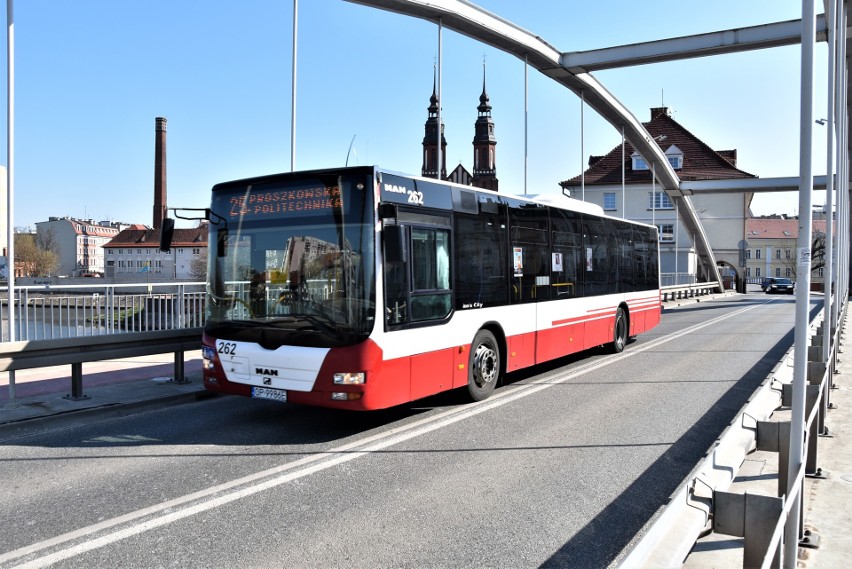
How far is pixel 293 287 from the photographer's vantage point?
718 centimetres

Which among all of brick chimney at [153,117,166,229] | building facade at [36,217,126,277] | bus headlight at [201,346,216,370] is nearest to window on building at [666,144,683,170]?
brick chimney at [153,117,166,229]

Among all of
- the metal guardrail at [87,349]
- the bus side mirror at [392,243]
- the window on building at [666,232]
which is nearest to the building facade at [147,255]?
the window on building at [666,232]

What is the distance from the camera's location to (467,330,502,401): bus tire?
870 centimetres

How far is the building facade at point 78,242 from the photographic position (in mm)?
121019

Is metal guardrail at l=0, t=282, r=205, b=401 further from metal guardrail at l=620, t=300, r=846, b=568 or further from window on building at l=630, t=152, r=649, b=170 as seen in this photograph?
window on building at l=630, t=152, r=649, b=170

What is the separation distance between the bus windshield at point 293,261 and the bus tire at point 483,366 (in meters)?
2.23

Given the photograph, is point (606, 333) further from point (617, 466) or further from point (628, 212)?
point (628, 212)

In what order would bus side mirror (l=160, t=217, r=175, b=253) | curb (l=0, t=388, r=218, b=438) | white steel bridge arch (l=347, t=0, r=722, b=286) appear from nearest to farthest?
curb (l=0, t=388, r=218, b=438) → bus side mirror (l=160, t=217, r=175, b=253) → white steel bridge arch (l=347, t=0, r=722, b=286)

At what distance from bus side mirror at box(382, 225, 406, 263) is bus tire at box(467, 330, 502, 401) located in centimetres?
216

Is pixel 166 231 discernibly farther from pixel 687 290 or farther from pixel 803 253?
pixel 687 290

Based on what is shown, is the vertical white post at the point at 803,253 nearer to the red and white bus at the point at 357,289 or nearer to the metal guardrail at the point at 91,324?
the red and white bus at the point at 357,289

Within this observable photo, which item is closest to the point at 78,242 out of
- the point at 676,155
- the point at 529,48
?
the point at 676,155

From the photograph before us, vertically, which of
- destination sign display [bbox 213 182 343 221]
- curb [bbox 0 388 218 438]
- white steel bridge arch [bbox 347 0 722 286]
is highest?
white steel bridge arch [bbox 347 0 722 286]

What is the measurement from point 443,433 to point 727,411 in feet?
11.9
